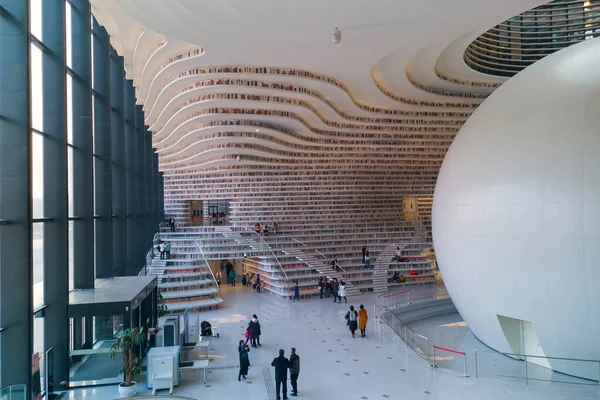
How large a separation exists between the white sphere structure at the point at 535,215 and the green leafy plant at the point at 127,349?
742cm

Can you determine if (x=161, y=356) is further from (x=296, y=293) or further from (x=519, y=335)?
(x=296, y=293)

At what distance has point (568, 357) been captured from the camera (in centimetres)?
931

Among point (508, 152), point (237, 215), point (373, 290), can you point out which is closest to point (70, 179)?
point (508, 152)

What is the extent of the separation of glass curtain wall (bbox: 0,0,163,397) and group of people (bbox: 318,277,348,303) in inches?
325

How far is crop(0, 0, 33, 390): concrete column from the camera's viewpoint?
7259mm

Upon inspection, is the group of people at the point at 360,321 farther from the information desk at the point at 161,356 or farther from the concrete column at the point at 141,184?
the concrete column at the point at 141,184

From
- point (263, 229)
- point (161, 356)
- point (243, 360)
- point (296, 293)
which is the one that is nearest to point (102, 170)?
point (161, 356)

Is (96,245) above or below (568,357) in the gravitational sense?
above

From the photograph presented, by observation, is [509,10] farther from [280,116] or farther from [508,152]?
[280,116]

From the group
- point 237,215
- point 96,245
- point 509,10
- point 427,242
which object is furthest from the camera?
point 237,215

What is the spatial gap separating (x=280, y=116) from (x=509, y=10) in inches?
393

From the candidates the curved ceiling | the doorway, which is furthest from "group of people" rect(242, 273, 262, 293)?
the doorway

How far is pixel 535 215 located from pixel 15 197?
31.1 ft

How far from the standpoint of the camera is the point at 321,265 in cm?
2058
